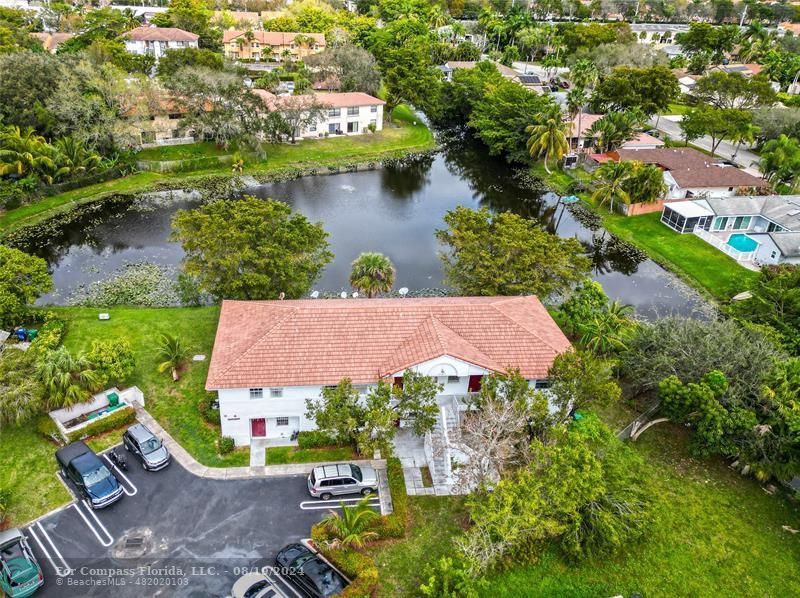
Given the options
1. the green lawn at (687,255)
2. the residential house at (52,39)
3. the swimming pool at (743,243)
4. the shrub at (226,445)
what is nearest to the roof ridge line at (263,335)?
the shrub at (226,445)

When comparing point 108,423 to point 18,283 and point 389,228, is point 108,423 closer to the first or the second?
point 18,283

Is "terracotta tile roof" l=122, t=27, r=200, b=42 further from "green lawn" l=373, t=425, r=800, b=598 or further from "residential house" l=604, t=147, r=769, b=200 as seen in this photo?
"green lawn" l=373, t=425, r=800, b=598

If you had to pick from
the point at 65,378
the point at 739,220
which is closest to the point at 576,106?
the point at 739,220

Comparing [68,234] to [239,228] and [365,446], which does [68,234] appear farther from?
[365,446]

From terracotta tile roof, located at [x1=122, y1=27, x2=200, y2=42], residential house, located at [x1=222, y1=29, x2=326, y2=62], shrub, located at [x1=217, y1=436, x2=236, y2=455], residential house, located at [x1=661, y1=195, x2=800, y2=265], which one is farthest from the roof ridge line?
residential house, located at [x1=222, y1=29, x2=326, y2=62]

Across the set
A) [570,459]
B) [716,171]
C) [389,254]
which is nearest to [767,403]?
[570,459]

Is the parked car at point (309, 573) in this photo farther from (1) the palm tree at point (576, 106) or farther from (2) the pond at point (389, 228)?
(1) the palm tree at point (576, 106)
